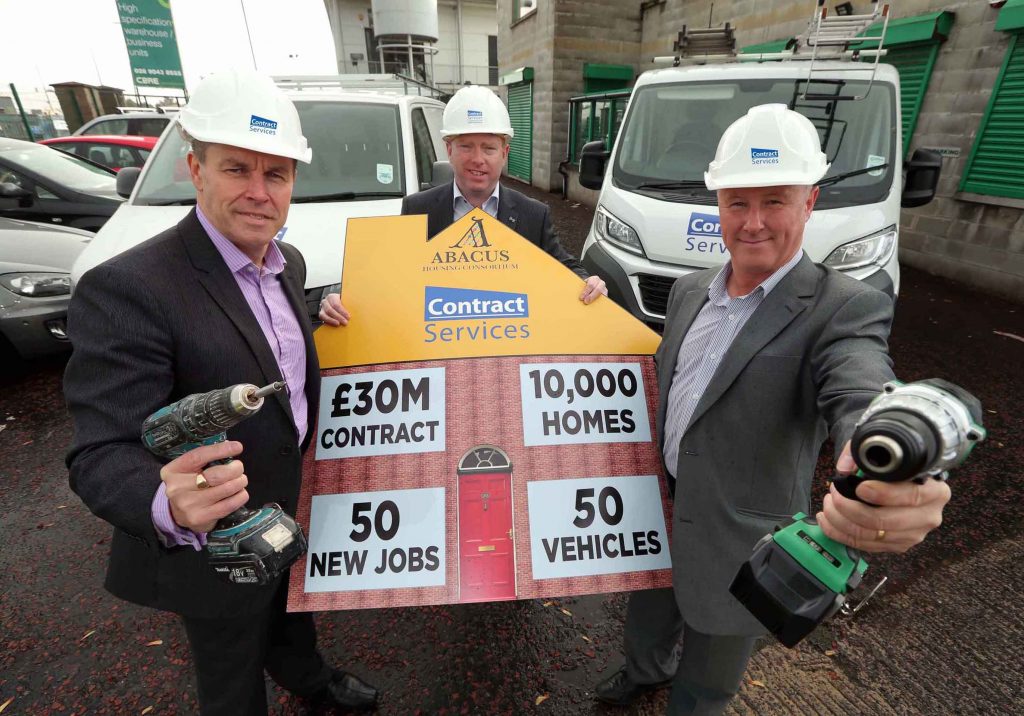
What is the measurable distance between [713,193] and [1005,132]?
5.47 metres

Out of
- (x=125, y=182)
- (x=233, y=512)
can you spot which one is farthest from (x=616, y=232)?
(x=125, y=182)

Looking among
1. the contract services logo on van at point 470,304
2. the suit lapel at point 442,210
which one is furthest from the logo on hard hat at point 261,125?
the suit lapel at point 442,210

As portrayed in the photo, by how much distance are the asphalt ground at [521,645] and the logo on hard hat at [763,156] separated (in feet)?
6.76

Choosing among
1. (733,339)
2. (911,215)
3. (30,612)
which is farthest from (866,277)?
(911,215)

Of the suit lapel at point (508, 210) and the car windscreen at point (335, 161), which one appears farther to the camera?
the car windscreen at point (335, 161)

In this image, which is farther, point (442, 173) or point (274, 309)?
point (442, 173)

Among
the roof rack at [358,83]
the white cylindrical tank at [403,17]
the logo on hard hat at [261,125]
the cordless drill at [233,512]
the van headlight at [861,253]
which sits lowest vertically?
the van headlight at [861,253]

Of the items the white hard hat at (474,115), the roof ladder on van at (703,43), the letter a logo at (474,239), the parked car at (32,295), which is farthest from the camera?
the roof ladder on van at (703,43)

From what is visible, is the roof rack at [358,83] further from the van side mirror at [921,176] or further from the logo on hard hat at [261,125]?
the logo on hard hat at [261,125]

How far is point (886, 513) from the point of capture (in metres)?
0.85

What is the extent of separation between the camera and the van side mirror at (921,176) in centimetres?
382

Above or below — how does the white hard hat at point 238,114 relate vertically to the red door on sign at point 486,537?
above

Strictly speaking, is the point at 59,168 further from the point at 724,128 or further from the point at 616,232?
the point at 724,128

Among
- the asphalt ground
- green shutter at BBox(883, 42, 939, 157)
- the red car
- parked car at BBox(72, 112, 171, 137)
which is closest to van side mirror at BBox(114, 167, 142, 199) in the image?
the asphalt ground
